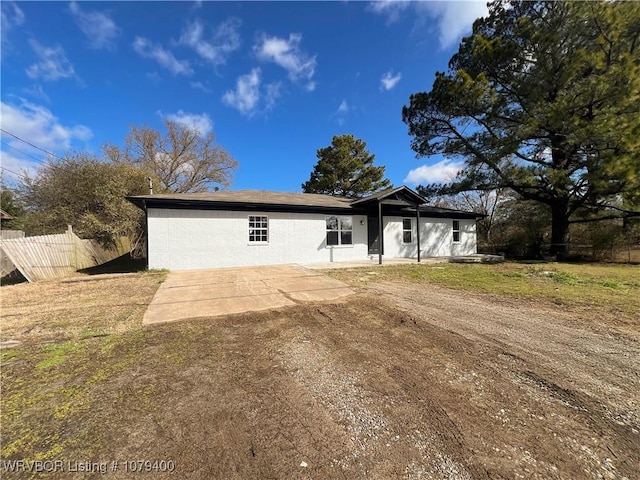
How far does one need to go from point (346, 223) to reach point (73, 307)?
1095 centimetres

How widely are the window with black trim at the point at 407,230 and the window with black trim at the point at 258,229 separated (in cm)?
802

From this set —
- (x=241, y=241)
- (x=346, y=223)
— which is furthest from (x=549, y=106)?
(x=241, y=241)

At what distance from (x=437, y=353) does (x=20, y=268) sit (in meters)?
11.5

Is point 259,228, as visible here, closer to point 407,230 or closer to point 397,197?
point 397,197

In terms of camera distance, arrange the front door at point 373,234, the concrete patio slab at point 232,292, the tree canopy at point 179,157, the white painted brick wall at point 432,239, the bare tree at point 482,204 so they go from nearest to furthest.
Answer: the concrete patio slab at point 232,292 < the front door at point 373,234 < the white painted brick wall at point 432,239 < the bare tree at point 482,204 < the tree canopy at point 179,157

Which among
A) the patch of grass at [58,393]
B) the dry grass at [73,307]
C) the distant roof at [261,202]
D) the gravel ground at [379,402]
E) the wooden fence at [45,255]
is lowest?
the gravel ground at [379,402]

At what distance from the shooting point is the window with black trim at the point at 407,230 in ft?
51.4

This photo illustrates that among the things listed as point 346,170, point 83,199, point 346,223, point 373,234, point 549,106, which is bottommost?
point 373,234

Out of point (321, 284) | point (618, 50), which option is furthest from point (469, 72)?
point (321, 284)

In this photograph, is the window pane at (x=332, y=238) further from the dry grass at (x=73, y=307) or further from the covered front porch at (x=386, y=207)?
the dry grass at (x=73, y=307)

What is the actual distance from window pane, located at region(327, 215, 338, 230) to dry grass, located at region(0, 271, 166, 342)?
25.7ft

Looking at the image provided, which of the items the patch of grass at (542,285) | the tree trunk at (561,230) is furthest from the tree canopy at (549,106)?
the patch of grass at (542,285)

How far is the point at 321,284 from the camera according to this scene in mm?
7781

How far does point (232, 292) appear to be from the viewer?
6.79 metres
